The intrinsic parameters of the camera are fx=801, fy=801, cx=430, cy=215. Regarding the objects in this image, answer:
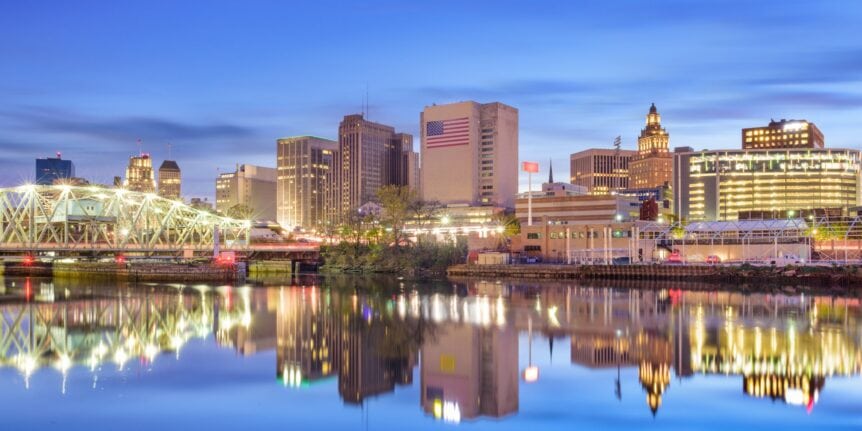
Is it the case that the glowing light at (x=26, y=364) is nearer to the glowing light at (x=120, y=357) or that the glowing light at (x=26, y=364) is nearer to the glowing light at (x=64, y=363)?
the glowing light at (x=64, y=363)

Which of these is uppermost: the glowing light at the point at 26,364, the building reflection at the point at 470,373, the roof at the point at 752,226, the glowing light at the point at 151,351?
the roof at the point at 752,226

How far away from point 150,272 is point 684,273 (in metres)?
61.5

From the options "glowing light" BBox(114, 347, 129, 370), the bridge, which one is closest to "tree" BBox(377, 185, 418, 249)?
the bridge

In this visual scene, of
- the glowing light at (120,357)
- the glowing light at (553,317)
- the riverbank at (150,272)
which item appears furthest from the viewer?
the riverbank at (150,272)

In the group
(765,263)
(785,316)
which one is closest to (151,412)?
(785,316)

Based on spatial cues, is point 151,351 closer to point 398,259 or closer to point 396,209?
point 398,259

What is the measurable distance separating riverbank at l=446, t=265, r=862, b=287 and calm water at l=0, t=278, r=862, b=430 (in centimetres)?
2101

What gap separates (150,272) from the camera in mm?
96375

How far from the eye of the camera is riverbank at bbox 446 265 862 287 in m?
74.7

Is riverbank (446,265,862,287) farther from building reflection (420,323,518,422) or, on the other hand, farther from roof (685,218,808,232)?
building reflection (420,323,518,422)

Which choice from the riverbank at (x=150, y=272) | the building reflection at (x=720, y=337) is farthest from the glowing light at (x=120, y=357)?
the riverbank at (x=150, y=272)

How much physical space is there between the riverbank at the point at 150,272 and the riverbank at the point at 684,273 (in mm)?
27392

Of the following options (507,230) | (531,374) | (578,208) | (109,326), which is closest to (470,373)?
(531,374)

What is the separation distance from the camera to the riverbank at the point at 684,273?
7469 centimetres
